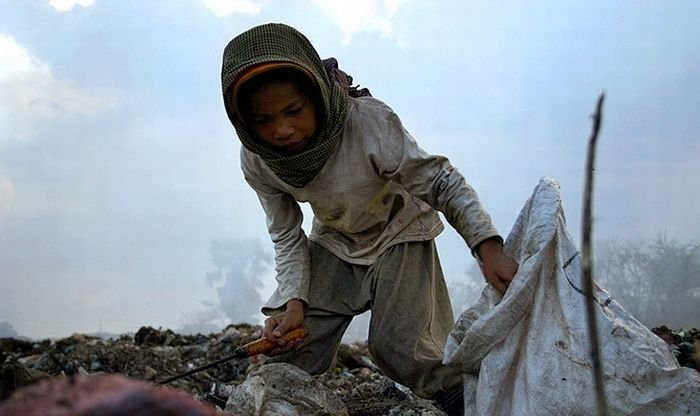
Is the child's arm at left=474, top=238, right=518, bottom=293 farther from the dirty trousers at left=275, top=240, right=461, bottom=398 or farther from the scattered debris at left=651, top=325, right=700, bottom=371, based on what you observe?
the scattered debris at left=651, top=325, right=700, bottom=371

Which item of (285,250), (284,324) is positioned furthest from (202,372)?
(284,324)

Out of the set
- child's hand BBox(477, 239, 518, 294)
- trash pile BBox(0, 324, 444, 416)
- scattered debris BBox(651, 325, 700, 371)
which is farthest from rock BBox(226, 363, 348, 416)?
scattered debris BBox(651, 325, 700, 371)

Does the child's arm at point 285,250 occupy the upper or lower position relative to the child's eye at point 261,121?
lower

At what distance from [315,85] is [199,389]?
258 cm

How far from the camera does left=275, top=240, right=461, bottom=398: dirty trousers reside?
10.3 ft

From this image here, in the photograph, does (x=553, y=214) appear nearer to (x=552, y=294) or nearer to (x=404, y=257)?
(x=552, y=294)

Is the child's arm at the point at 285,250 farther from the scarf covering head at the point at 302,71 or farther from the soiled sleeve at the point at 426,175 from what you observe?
the soiled sleeve at the point at 426,175

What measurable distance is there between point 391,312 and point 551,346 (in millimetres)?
939

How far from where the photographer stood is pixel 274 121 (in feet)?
9.34

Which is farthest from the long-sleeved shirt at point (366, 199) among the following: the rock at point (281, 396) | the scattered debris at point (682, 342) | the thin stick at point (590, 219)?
the thin stick at point (590, 219)

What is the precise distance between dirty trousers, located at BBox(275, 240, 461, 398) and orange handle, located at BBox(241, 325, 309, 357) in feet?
0.49

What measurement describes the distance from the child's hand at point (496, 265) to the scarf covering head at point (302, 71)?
759mm

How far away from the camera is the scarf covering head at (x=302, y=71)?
9.20 ft

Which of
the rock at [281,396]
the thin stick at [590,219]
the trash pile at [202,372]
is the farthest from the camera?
the trash pile at [202,372]
